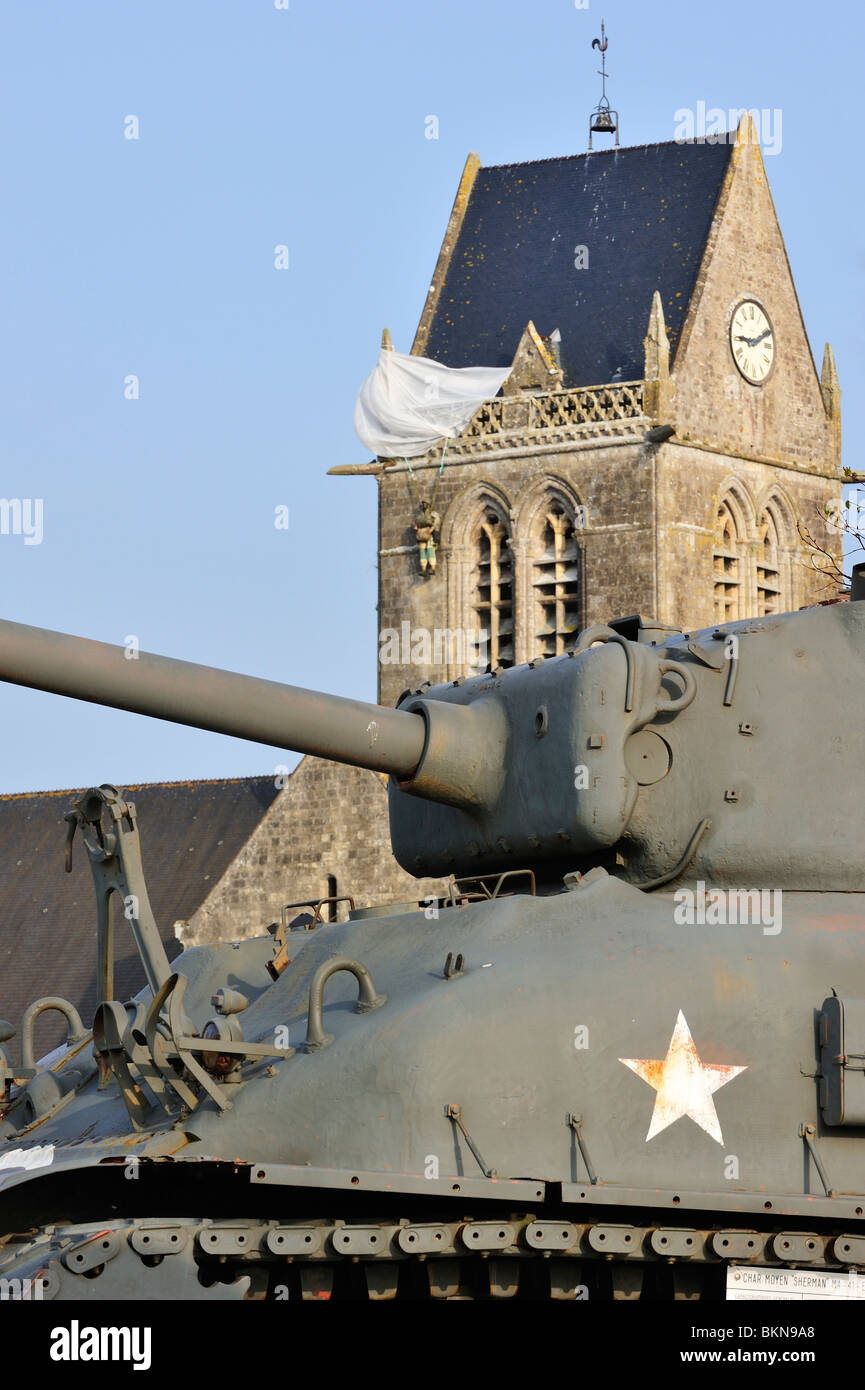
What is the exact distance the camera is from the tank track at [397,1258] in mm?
11125

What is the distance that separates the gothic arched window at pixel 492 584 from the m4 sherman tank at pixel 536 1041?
129 feet

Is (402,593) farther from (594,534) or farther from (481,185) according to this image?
(481,185)

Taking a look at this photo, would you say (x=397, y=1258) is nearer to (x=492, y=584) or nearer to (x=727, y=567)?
(x=727, y=567)

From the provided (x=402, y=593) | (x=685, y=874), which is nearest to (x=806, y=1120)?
(x=685, y=874)

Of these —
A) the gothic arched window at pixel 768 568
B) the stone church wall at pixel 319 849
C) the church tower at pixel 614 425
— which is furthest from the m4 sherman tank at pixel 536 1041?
the gothic arched window at pixel 768 568

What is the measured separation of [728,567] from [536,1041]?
4201 centimetres

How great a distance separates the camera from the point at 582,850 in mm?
13305

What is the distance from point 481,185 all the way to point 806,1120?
4741cm

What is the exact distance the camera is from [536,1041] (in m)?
11.7

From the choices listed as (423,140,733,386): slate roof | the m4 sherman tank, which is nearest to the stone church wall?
(423,140,733,386): slate roof

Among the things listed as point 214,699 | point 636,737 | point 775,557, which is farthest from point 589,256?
point 214,699

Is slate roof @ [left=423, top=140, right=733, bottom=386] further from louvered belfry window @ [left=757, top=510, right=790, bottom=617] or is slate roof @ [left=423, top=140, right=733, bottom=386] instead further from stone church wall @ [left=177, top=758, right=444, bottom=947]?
stone church wall @ [left=177, top=758, right=444, bottom=947]

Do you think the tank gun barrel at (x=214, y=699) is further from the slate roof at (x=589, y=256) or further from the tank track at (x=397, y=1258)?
the slate roof at (x=589, y=256)

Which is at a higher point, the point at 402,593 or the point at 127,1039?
the point at 402,593
